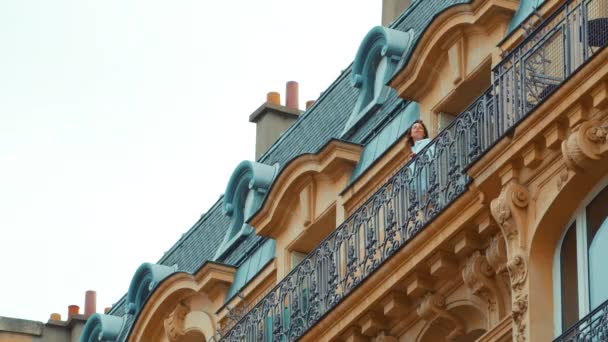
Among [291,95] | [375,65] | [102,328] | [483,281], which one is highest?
[291,95]

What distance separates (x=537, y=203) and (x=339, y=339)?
412 cm

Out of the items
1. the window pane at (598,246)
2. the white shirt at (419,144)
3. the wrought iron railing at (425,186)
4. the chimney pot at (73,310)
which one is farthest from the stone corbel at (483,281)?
the chimney pot at (73,310)

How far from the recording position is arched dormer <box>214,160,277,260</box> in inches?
1293

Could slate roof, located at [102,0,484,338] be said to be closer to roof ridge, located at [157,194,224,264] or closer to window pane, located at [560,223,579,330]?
roof ridge, located at [157,194,224,264]

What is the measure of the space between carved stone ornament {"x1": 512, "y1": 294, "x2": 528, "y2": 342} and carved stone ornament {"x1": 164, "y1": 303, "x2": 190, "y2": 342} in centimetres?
1045

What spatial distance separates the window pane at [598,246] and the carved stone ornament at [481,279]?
2112 mm

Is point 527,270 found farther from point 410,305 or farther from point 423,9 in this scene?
point 423,9

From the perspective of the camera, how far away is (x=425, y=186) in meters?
25.7

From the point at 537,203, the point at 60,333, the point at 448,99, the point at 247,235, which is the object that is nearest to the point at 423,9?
the point at 448,99

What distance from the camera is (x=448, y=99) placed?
27688mm

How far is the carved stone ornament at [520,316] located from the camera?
2303cm

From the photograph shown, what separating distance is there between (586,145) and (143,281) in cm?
1359

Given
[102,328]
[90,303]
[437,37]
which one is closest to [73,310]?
[90,303]

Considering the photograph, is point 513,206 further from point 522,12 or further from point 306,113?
point 306,113
